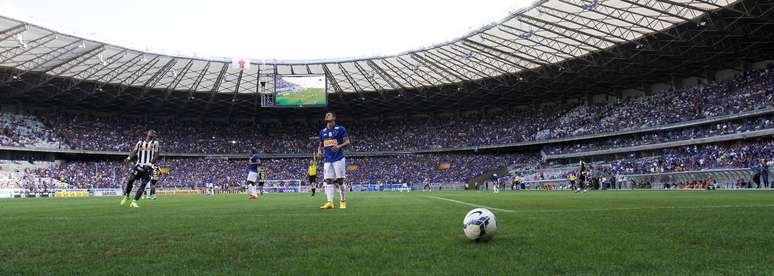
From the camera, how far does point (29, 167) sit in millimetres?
56094

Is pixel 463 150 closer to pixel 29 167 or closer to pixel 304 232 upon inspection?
pixel 29 167

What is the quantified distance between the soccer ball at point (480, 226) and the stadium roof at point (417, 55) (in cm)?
3200

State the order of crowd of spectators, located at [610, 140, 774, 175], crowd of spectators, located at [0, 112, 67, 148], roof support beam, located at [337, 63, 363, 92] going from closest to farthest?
crowd of spectators, located at [610, 140, 774, 175] < roof support beam, located at [337, 63, 363, 92] < crowd of spectators, located at [0, 112, 67, 148]

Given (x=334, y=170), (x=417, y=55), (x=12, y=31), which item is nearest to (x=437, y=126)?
(x=417, y=55)

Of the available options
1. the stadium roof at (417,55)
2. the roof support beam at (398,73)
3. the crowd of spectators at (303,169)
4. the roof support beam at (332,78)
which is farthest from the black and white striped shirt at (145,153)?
the crowd of spectators at (303,169)

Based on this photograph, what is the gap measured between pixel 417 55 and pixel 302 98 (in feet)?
36.3

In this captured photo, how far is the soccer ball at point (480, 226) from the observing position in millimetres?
4699

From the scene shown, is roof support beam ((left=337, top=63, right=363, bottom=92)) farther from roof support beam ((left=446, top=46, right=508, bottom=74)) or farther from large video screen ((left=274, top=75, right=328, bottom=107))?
roof support beam ((left=446, top=46, right=508, bottom=74))

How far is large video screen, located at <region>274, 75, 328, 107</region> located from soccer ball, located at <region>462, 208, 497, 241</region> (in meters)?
42.9

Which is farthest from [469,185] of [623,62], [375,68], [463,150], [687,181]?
[687,181]

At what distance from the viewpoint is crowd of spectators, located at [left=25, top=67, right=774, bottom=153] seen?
4684 cm

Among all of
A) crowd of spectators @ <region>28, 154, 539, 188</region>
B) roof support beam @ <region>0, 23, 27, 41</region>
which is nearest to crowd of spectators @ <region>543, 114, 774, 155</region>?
crowd of spectators @ <region>28, 154, 539, 188</region>

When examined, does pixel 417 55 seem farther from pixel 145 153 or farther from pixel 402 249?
pixel 402 249

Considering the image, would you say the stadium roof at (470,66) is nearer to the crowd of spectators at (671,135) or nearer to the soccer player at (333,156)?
the crowd of spectators at (671,135)
